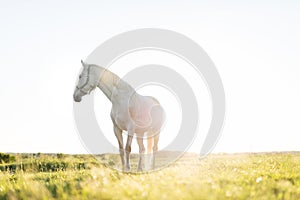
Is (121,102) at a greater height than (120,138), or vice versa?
(121,102)

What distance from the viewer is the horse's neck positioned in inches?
490

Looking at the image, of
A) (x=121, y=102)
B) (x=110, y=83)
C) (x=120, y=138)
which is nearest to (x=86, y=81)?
(x=110, y=83)

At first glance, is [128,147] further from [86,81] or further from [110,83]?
[86,81]

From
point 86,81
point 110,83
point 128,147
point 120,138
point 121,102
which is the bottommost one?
point 128,147

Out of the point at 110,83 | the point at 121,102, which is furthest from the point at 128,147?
the point at 110,83

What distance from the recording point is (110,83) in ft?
40.9

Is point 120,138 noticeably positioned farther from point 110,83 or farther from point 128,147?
point 110,83

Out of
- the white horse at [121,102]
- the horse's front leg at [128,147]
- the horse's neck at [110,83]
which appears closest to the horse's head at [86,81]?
the white horse at [121,102]

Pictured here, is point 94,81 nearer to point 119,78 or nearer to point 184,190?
point 119,78

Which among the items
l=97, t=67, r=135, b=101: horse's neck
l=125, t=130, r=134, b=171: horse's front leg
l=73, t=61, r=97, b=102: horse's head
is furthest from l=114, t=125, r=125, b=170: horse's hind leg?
l=73, t=61, r=97, b=102: horse's head

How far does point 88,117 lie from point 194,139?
333 centimetres

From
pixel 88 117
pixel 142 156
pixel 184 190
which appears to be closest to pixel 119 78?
pixel 88 117

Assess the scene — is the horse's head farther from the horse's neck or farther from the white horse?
the horse's neck

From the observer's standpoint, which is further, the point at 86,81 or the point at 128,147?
the point at 86,81
